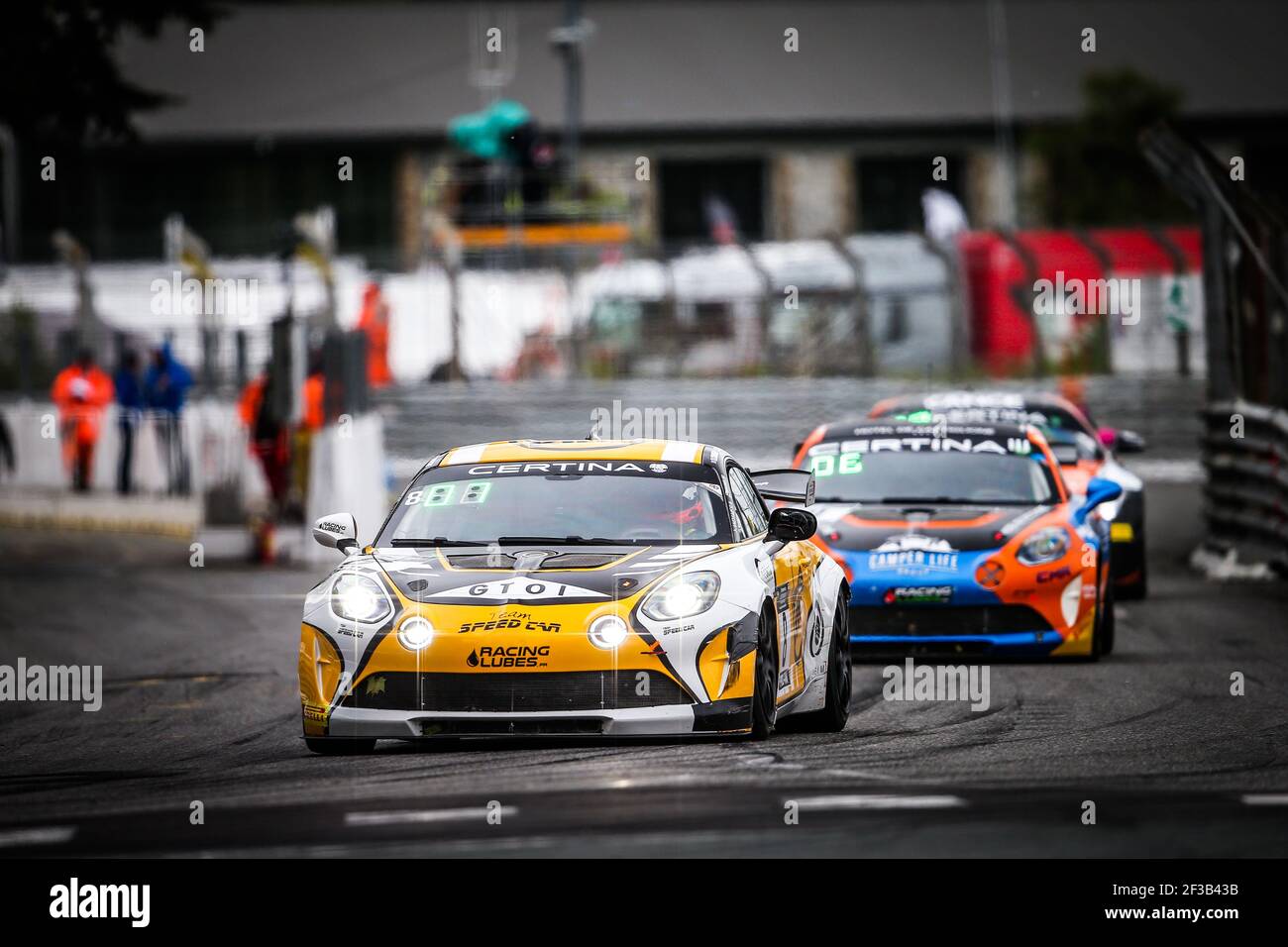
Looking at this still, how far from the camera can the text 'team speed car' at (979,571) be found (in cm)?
1299

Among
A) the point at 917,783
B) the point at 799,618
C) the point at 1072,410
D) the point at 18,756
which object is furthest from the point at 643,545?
the point at 1072,410

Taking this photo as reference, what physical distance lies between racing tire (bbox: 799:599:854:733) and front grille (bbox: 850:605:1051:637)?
217 centimetres

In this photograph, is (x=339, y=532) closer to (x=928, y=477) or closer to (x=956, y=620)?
(x=956, y=620)

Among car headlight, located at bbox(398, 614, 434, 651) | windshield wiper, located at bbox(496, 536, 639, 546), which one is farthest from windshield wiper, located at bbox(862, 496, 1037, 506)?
car headlight, located at bbox(398, 614, 434, 651)

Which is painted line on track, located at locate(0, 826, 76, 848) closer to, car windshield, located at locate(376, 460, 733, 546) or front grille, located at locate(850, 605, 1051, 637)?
car windshield, located at locate(376, 460, 733, 546)

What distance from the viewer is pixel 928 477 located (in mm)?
14617

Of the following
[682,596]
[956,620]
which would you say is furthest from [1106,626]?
[682,596]

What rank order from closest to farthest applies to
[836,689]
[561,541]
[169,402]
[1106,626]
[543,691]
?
[543,691] < [561,541] < [836,689] < [1106,626] < [169,402]

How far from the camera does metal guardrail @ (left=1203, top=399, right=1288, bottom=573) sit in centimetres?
1803

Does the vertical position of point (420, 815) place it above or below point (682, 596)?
below

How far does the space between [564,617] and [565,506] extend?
1.13m

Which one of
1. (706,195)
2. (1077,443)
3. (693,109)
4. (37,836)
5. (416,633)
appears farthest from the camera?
(706,195)
